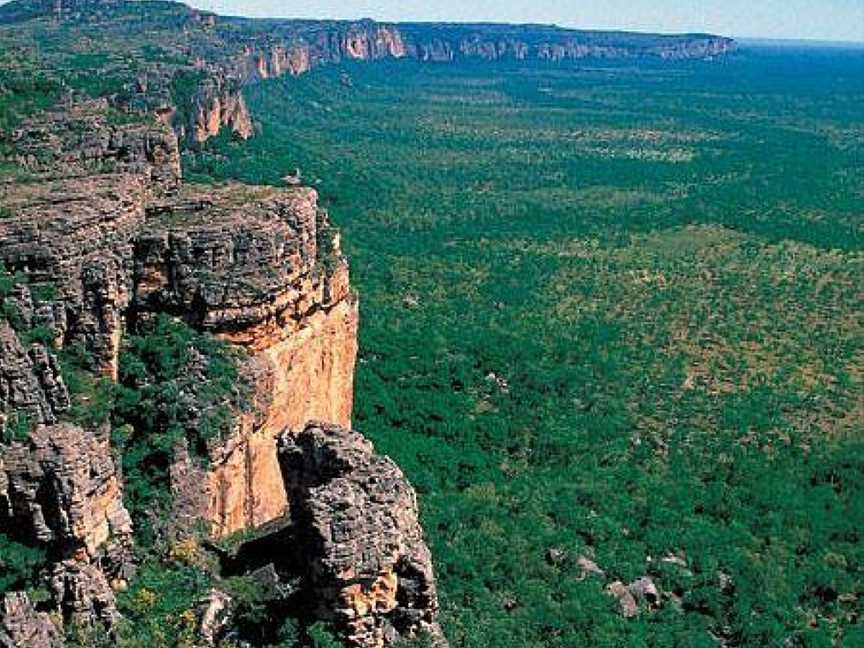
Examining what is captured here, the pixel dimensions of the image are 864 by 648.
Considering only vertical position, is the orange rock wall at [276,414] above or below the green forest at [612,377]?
above

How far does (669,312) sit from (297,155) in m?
48.5

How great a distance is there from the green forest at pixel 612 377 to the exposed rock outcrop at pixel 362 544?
777cm

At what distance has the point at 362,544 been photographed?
22016 millimetres

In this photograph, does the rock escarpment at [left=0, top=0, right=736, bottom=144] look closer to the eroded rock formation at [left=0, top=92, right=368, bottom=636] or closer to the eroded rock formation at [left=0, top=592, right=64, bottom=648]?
the eroded rock formation at [left=0, top=92, right=368, bottom=636]

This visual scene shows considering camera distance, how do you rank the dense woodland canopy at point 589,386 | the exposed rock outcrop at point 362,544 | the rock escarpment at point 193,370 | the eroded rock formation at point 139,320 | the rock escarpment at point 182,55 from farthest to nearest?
1. the rock escarpment at point 182,55
2. the dense woodland canopy at point 589,386
3. the eroded rock formation at point 139,320
4. the rock escarpment at point 193,370
5. the exposed rock outcrop at point 362,544

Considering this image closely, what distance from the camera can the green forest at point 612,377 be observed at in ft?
124

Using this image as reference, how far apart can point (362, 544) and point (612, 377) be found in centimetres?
3924

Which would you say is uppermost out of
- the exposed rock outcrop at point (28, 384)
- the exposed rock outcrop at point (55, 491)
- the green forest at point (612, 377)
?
A: the exposed rock outcrop at point (28, 384)

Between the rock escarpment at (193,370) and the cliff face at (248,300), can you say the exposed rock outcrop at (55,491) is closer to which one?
the rock escarpment at (193,370)

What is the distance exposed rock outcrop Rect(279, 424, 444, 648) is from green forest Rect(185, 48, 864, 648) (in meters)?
7.77

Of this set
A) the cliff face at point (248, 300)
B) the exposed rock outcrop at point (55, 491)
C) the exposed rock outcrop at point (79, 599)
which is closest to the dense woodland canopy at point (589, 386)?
the exposed rock outcrop at point (79, 599)

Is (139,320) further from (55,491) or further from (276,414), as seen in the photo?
(55,491)

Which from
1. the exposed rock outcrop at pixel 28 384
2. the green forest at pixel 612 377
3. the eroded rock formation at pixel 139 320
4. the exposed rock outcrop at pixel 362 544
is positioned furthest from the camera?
Answer: the green forest at pixel 612 377

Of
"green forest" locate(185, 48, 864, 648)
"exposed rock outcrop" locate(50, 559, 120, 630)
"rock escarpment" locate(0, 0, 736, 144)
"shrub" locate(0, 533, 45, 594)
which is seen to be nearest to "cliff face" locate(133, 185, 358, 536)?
"exposed rock outcrop" locate(50, 559, 120, 630)
